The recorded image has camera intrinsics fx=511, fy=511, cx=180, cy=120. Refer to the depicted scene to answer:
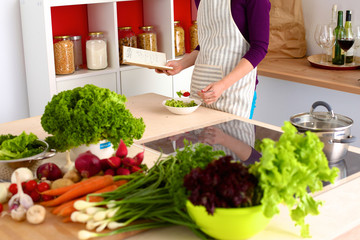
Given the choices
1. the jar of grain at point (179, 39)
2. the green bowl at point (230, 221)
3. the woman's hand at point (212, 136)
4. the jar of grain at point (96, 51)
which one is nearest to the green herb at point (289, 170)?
the green bowl at point (230, 221)

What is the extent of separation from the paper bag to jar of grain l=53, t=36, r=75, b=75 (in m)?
1.46

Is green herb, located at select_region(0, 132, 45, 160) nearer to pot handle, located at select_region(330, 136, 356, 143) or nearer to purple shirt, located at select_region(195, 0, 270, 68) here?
pot handle, located at select_region(330, 136, 356, 143)

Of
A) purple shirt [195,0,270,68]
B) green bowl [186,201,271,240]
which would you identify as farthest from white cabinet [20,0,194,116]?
green bowl [186,201,271,240]

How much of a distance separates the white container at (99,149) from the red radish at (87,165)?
22 cm

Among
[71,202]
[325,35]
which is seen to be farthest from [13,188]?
[325,35]

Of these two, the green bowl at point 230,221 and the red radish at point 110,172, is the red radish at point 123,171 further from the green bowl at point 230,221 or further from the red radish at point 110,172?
the green bowl at point 230,221

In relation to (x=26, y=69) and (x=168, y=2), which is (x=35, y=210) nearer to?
(x=26, y=69)

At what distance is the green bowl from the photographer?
1164 millimetres

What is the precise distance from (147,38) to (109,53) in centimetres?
29

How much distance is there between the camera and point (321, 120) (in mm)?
1807

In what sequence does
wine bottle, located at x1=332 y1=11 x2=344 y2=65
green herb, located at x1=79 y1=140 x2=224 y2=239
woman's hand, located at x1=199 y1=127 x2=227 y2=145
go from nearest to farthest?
green herb, located at x1=79 y1=140 x2=224 y2=239 → woman's hand, located at x1=199 y1=127 x2=227 y2=145 → wine bottle, located at x1=332 y1=11 x2=344 y2=65

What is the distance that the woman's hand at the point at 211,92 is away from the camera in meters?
2.29

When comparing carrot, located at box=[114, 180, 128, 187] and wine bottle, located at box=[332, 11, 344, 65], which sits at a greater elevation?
wine bottle, located at box=[332, 11, 344, 65]

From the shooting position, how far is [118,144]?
172cm
